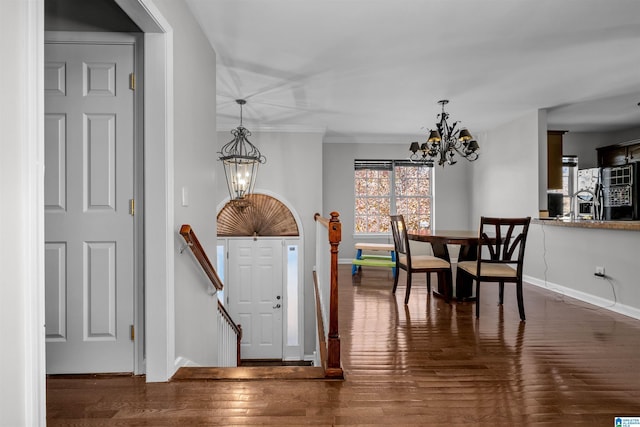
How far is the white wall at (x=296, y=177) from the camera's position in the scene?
5.83 m

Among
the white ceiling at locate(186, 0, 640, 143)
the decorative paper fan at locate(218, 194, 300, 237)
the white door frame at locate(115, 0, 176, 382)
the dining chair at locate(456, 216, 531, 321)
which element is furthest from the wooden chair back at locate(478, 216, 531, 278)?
the decorative paper fan at locate(218, 194, 300, 237)

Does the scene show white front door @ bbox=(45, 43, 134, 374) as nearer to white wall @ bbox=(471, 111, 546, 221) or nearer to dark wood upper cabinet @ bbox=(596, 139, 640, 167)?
white wall @ bbox=(471, 111, 546, 221)

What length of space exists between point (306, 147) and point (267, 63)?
96.6 inches

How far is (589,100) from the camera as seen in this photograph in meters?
4.55

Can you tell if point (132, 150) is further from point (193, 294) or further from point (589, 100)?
point (589, 100)

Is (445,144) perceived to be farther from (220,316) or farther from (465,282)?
(220,316)

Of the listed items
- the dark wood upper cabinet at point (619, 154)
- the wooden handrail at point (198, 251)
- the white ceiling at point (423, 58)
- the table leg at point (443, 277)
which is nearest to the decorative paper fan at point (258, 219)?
the white ceiling at point (423, 58)

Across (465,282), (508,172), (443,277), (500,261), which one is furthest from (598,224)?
(508,172)

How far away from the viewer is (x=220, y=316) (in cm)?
356

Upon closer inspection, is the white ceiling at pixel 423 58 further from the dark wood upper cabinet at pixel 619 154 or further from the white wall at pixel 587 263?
the white wall at pixel 587 263

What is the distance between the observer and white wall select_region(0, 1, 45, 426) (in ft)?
3.18

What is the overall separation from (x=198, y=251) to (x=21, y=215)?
1388mm

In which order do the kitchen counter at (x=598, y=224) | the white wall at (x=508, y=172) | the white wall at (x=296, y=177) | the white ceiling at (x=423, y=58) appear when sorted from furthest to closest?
the white wall at (x=296, y=177) < the white wall at (x=508, y=172) < the kitchen counter at (x=598, y=224) < the white ceiling at (x=423, y=58)

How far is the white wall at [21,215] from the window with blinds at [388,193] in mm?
5970
